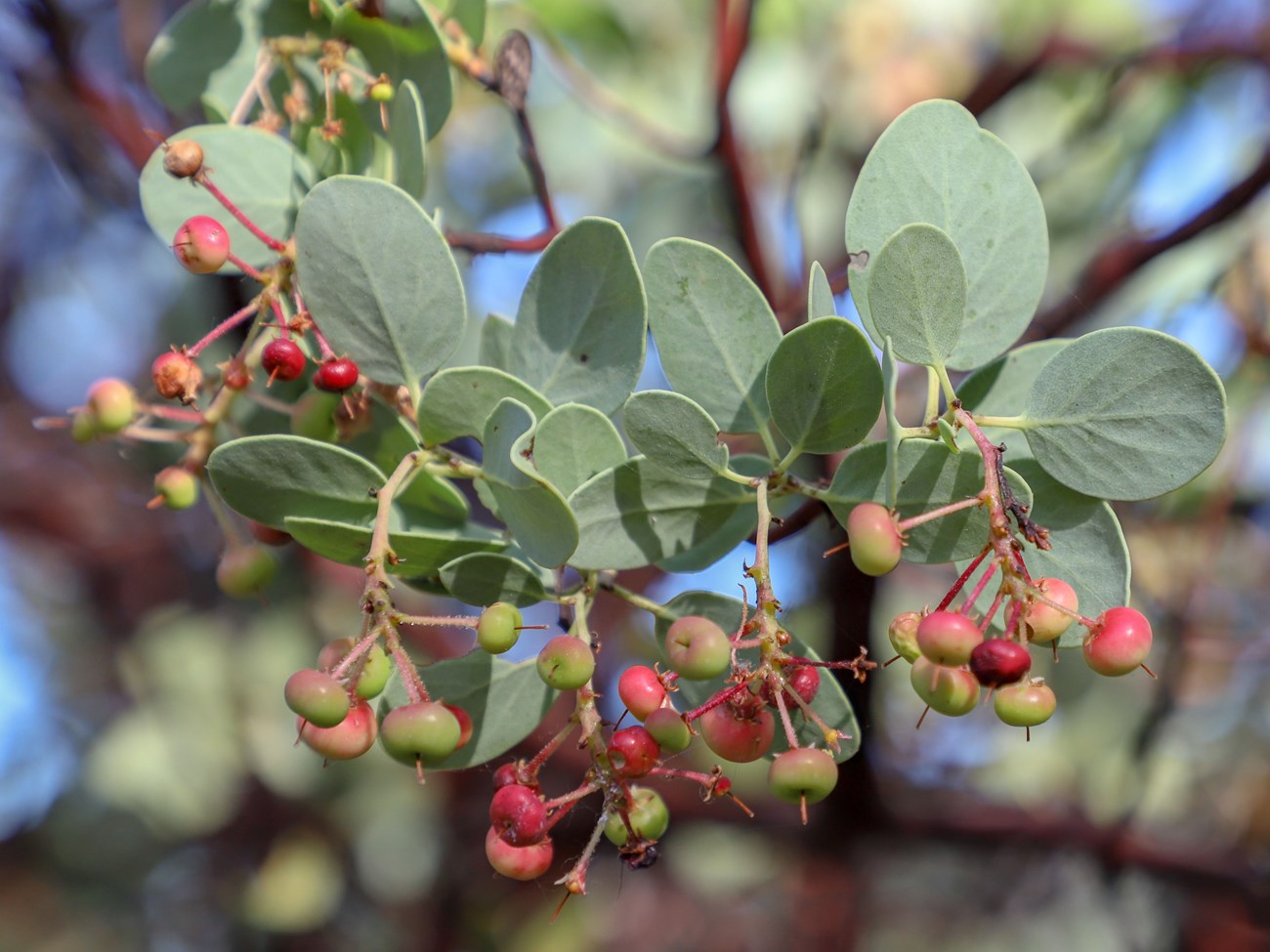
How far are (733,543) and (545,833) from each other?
0.61ft

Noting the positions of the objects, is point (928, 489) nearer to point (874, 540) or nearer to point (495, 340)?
point (874, 540)

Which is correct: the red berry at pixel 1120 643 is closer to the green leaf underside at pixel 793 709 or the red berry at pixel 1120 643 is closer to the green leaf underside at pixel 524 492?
the green leaf underside at pixel 793 709

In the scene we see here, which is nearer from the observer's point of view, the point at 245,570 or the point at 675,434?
the point at 675,434

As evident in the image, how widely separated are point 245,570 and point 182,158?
0.27 metres

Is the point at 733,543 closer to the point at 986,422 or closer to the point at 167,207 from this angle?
the point at 986,422

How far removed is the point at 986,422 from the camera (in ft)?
1.72

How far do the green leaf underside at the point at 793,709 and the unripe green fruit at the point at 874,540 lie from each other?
10cm

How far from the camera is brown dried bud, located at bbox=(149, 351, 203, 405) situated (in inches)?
25.0

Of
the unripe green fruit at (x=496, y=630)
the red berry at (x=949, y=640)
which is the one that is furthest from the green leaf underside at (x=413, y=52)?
the red berry at (x=949, y=640)

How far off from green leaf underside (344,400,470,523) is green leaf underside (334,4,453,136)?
20 centimetres

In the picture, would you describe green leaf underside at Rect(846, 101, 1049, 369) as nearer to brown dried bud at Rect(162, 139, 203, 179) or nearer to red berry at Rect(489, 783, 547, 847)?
red berry at Rect(489, 783, 547, 847)

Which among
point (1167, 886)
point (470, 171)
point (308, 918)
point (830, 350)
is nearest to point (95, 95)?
point (470, 171)

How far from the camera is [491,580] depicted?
56cm

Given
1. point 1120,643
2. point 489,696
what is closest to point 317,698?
point 489,696
